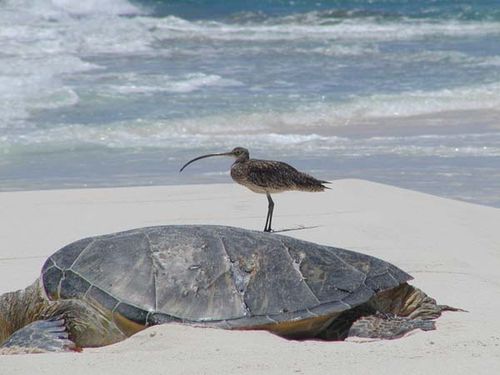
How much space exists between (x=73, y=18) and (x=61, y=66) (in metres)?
11.9

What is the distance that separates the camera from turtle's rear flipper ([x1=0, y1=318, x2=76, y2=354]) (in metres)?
5.71

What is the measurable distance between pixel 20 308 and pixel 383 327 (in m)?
1.81

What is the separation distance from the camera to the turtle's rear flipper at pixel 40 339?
5.71 m

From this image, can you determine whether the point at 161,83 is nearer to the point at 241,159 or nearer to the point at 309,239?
the point at 241,159

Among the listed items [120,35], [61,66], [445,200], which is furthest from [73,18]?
[445,200]

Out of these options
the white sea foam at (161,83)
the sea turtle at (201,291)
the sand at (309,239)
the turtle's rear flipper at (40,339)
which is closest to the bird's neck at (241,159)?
the sand at (309,239)

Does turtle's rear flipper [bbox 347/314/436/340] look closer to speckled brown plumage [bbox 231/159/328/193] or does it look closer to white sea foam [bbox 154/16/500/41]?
speckled brown plumage [bbox 231/159/328/193]

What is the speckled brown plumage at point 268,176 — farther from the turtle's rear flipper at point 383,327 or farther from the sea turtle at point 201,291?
the turtle's rear flipper at point 383,327

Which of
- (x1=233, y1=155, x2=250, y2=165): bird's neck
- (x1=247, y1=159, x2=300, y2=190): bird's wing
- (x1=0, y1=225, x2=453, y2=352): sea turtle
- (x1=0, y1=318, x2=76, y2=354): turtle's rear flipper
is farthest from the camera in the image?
(x1=233, y1=155, x2=250, y2=165): bird's neck

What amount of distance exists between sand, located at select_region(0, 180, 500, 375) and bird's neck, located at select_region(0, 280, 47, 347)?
47cm

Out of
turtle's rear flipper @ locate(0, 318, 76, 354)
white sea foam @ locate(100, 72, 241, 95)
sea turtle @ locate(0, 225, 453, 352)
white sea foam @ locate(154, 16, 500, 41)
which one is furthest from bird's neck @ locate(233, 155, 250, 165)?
white sea foam @ locate(154, 16, 500, 41)

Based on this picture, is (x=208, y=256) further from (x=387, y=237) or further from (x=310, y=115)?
(x=310, y=115)

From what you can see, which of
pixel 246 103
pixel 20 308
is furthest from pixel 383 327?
pixel 246 103

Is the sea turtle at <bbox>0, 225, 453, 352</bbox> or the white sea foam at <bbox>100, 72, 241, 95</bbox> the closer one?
the sea turtle at <bbox>0, 225, 453, 352</bbox>
